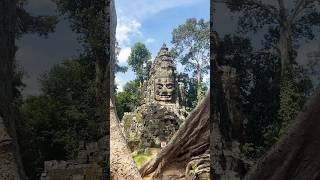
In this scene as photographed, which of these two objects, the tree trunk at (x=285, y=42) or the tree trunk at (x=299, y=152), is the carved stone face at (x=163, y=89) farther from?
the tree trunk at (x=299, y=152)

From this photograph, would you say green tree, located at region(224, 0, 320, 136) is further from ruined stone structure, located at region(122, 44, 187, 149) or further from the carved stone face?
the carved stone face

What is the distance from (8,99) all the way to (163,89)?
54.7ft

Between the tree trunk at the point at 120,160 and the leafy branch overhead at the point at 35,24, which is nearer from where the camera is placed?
the leafy branch overhead at the point at 35,24

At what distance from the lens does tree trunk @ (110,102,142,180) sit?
24.3 ft

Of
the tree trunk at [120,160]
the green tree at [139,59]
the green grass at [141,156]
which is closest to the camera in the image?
the tree trunk at [120,160]

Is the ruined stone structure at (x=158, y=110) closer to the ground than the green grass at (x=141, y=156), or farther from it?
farther from it

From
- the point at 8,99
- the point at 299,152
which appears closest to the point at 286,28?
the point at 299,152

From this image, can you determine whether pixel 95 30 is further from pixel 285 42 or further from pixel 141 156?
pixel 141 156

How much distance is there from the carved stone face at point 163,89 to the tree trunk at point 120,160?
1405cm

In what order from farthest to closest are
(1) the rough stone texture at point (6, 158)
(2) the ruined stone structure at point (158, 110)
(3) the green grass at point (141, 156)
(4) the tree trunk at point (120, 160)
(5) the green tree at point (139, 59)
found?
(5) the green tree at point (139, 59)
(2) the ruined stone structure at point (158, 110)
(3) the green grass at point (141, 156)
(4) the tree trunk at point (120, 160)
(1) the rough stone texture at point (6, 158)

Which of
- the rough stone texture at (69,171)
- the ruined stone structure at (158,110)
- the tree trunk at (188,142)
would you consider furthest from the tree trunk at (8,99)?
the ruined stone structure at (158,110)

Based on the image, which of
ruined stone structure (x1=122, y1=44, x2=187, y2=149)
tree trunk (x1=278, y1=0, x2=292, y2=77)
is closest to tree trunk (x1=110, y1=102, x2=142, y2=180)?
tree trunk (x1=278, y1=0, x2=292, y2=77)

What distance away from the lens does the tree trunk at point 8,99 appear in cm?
480

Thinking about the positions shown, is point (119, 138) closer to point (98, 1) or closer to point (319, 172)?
point (98, 1)
